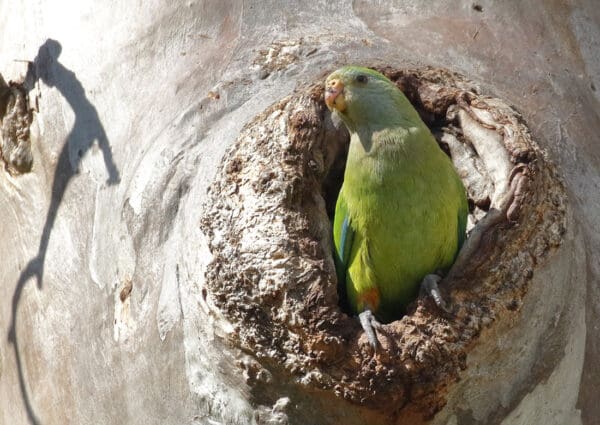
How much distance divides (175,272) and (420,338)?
0.88 metres

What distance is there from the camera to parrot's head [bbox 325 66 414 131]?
3.12m

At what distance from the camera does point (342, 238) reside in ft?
10.7

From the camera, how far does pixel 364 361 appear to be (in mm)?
2633

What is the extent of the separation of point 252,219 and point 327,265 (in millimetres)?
314

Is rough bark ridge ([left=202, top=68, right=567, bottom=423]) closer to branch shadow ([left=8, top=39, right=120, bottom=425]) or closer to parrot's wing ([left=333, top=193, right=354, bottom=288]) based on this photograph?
parrot's wing ([left=333, top=193, right=354, bottom=288])

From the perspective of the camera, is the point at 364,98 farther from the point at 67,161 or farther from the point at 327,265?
the point at 67,161

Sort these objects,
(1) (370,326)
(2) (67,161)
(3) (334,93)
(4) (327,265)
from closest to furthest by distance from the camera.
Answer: (1) (370,326)
(4) (327,265)
(3) (334,93)
(2) (67,161)

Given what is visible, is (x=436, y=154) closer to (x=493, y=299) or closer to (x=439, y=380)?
(x=493, y=299)

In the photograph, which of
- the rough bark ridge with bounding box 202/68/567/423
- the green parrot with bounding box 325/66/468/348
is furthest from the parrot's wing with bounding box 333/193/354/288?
the rough bark ridge with bounding box 202/68/567/423

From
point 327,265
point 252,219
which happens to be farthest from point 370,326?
point 252,219

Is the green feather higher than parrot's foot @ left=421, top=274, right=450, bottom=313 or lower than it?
higher

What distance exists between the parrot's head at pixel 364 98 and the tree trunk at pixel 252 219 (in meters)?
0.08

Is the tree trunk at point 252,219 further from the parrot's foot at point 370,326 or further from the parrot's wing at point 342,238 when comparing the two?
the parrot's wing at point 342,238

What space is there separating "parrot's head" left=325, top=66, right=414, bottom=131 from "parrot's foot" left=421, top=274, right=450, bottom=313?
650mm
